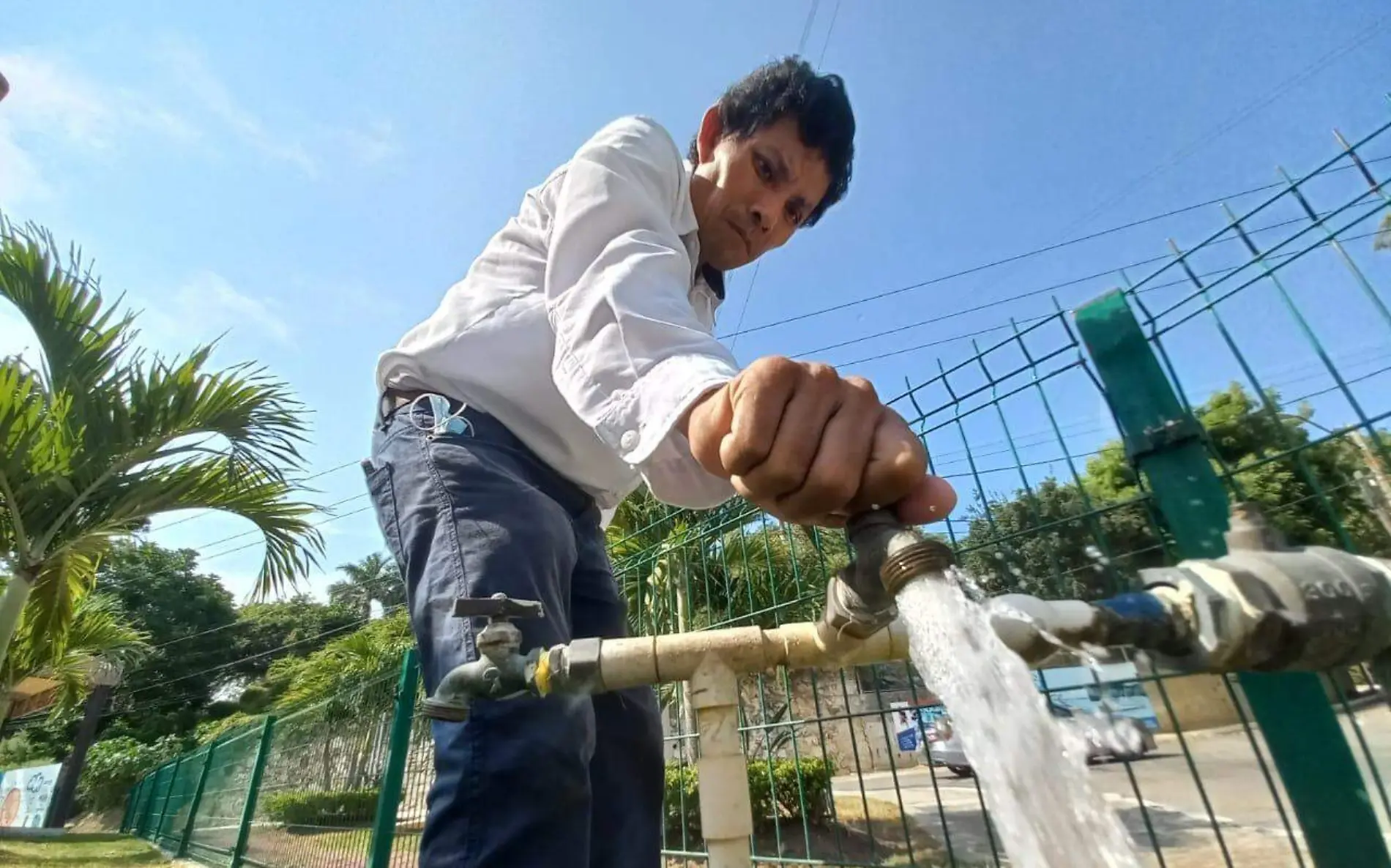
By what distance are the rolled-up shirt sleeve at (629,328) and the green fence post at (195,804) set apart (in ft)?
31.6

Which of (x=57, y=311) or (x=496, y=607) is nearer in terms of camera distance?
(x=496, y=607)

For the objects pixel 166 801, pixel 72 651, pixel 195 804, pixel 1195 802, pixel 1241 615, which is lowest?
pixel 1195 802

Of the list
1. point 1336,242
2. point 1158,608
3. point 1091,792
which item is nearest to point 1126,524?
point 1336,242

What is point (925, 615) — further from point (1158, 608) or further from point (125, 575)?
point (125, 575)

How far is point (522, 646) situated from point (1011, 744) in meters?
0.55

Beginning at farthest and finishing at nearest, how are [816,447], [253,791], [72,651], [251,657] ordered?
[251,657] < [253,791] < [72,651] < [816,447]

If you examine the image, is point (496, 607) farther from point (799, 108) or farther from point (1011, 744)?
point (799, 108)

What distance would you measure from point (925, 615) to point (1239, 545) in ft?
2.00

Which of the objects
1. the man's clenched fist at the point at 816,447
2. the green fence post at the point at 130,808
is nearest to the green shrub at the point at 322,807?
the man's clenched fist at the point at 816,447

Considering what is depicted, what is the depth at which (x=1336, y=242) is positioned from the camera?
4.46 ft

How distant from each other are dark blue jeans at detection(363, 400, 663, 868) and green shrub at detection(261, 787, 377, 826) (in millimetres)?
3690

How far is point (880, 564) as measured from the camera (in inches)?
Answer: 20.1

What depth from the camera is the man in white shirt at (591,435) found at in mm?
533

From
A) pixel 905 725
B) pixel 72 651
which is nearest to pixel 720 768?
pixel 905 725
